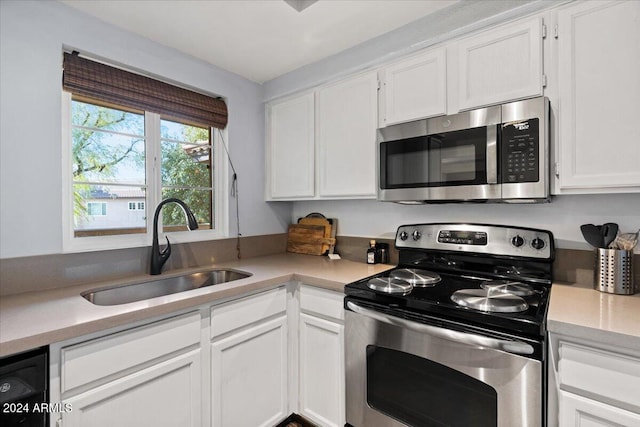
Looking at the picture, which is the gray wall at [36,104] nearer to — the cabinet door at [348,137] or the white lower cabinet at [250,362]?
the white lower cabinet at [250,362]

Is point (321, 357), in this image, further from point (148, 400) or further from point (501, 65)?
point (501, 65)

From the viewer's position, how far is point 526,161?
53.3 inches

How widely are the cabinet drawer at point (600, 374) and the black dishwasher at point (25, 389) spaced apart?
1.67m

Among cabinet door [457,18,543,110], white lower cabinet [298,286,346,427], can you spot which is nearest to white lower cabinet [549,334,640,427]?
white lower cabinet [298,286,346,427]

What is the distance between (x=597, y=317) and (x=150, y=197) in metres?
2.19

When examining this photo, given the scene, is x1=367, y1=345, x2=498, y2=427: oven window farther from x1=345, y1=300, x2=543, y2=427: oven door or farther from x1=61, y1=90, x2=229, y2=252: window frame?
x1=61, y1=90, x2=229, y2=252: window frame

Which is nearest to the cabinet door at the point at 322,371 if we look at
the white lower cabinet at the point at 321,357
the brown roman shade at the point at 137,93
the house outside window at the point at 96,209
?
the white lower cabinet at the point at 321,357

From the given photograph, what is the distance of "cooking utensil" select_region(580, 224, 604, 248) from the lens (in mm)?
1353

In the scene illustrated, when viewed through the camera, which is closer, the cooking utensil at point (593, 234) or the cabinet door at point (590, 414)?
the cabinet door at point (590, 414)

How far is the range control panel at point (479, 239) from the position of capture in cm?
151

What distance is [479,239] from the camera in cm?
166

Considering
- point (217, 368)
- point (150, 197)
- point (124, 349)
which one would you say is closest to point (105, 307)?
point (124, 349)

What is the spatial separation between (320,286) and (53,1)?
75.0 inches

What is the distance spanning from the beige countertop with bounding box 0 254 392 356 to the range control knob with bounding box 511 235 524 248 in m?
0.70
